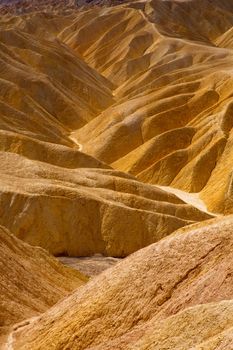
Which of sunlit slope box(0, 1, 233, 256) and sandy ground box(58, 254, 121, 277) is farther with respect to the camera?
sunlit slope box(0, 1, 233, 256)

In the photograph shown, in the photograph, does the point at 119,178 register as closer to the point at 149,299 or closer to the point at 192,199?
the point at 192,199

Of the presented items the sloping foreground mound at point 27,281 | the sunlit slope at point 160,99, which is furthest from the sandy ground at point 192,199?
the sloping foreground mound at point 27,281

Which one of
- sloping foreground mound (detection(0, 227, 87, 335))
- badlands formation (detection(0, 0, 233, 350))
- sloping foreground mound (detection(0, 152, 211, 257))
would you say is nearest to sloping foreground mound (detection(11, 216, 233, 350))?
badlands formation (detection(0, 0, 233, 350))

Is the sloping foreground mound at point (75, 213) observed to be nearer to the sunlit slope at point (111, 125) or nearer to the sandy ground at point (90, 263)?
the sunlit slope at point (111, 125)

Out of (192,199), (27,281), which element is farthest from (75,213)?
(192,199)

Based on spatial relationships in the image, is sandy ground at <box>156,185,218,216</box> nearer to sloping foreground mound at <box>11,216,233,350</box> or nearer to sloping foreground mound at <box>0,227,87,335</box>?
sloping foreground mound at <box>0,227,87,335</box>

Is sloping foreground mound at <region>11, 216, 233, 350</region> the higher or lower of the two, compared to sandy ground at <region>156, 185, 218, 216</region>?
lower
